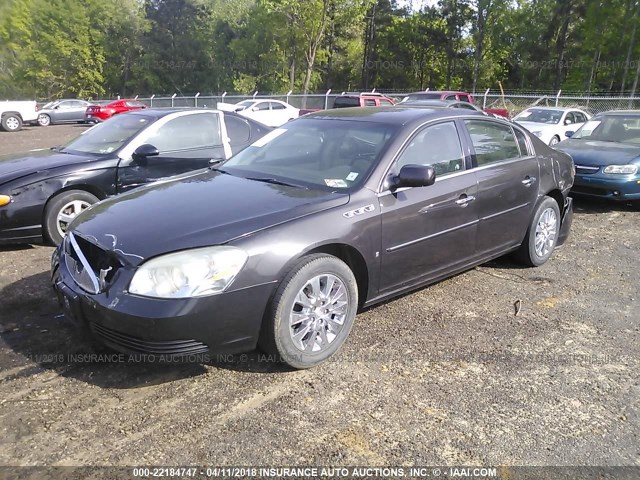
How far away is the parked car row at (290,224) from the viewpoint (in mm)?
2775

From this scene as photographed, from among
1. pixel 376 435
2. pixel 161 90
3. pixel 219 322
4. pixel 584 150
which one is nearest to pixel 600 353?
pixel 376 435

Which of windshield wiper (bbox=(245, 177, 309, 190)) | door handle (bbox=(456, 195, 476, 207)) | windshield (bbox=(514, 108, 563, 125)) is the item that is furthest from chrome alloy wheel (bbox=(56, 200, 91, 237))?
windshield (bbox=(514, 108, 563, 125))

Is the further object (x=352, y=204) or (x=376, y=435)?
(x=352, y=204)

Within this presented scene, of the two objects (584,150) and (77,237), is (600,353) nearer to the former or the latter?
(77,237)

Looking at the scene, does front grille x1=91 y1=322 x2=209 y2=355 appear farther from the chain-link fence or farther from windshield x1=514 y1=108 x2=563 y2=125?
the chain-link fence

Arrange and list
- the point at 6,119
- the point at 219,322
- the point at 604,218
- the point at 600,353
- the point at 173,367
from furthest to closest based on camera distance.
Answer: the point at 6,119 < the point at 604,218 < the point at 600,353 < the point at 173,367 < the point at 219,322

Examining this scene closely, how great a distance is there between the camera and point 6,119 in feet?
75.5

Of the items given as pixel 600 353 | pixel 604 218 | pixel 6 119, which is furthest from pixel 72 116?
pixel 600 353

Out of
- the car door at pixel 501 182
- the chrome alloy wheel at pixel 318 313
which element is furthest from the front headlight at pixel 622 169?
the chrome alloy wheel at pixel 318 313

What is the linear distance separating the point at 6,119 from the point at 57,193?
21612 millimetres

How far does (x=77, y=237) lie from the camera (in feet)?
10.6

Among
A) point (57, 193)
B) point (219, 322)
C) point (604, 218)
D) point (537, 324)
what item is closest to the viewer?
point (219, 322)

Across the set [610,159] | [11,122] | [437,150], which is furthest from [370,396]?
[11,122]

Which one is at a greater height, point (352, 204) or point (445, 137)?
point (445, 137)
